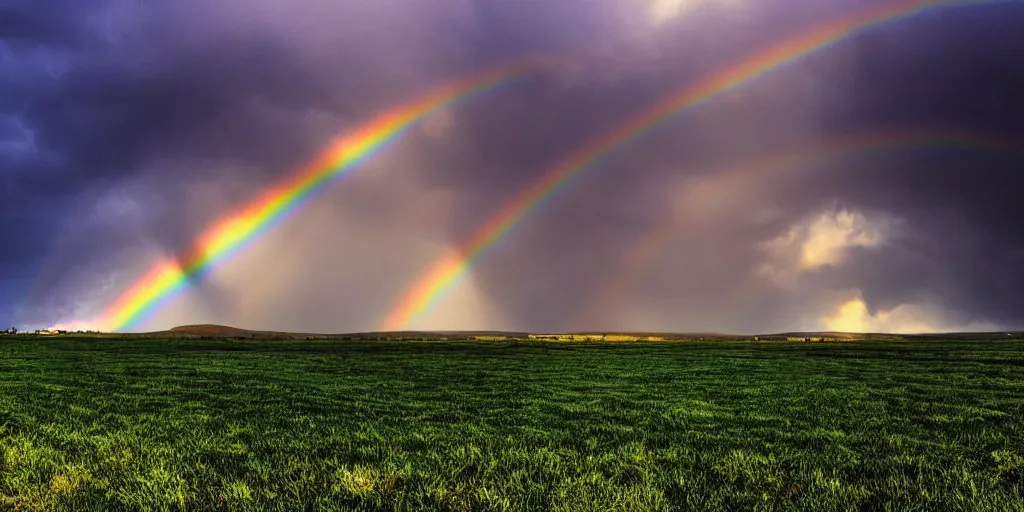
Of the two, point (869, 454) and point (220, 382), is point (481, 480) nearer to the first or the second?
point (869, 454)

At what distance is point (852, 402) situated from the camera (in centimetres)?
1670

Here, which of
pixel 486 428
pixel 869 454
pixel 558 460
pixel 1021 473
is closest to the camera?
pixel 1021 473

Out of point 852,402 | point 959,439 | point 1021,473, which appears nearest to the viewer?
point 1021,473

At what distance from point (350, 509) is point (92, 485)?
3994 millimetres

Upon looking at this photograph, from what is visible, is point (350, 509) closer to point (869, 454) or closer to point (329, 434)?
point (329, 434)

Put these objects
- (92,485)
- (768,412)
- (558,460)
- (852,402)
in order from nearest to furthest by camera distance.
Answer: (92,485), (558,460), (768,412), (852,402)

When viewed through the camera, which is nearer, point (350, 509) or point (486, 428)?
point (350, 509)

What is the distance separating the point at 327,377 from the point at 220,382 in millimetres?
5363

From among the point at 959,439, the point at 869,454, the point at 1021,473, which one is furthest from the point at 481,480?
the point at 959,439

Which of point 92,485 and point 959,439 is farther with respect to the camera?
point 959,439

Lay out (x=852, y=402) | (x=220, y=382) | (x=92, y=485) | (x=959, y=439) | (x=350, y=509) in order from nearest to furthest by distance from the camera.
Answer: (x=350, y=509) < (x=92, y=485) < (x=959, y=439) < (x=852, y=402) < (x=220, y=382)

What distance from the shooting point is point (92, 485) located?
7418 mm

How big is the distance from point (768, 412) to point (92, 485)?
14725 mm

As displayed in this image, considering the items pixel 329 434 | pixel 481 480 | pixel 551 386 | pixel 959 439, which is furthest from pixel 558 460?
pixel 551 386
